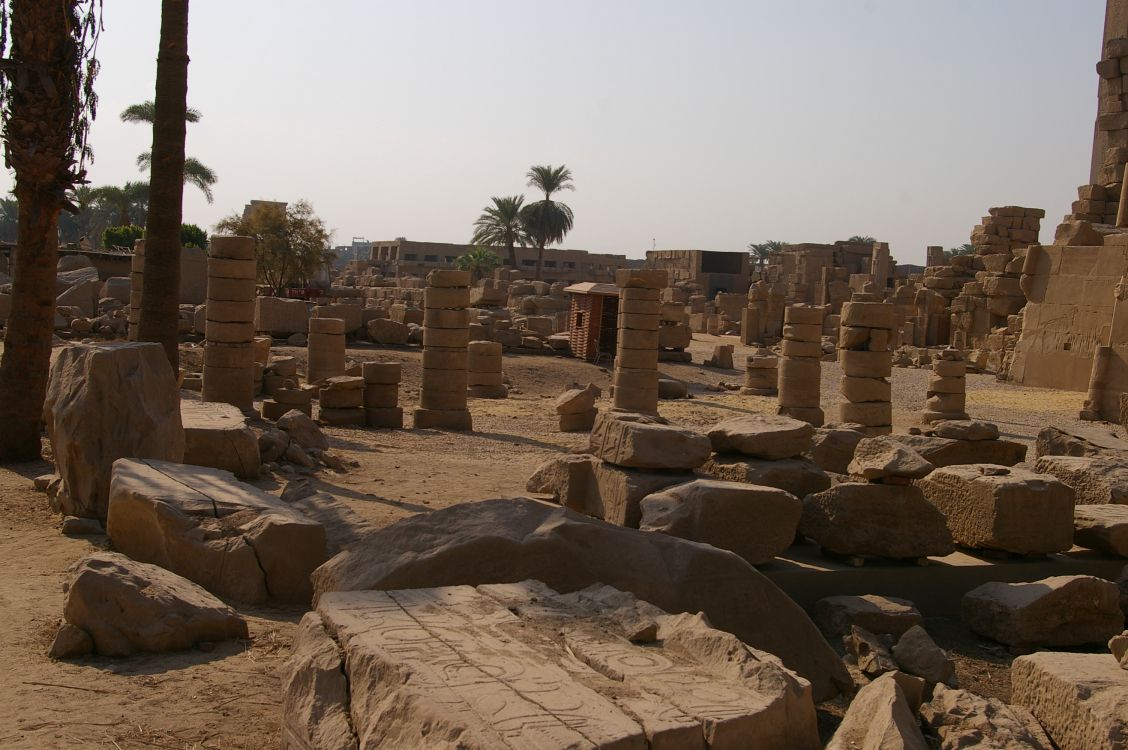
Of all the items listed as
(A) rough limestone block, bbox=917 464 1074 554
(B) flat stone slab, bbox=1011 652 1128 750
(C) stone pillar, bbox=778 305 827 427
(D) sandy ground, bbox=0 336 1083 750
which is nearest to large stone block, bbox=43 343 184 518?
(D) sandy ground, bbox=0 336 1083 750

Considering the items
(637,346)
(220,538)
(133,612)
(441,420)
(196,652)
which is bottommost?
(441,420)

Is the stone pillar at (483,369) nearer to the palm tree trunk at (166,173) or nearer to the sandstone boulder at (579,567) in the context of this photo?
the palm tree trunk at (166,173)

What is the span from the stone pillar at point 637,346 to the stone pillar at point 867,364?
11.4 ft

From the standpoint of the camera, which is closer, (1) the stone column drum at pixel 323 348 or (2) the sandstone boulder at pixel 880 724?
(2) the sandstone boulder at pixel 880 724

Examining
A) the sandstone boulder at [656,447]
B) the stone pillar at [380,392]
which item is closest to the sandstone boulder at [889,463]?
the sandstone boulder at [656,447]

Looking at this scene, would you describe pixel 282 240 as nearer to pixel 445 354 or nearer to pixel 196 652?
pixel 445 354

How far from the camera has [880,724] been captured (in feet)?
12.1

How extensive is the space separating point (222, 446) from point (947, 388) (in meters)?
12.8

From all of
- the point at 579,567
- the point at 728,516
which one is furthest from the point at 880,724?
the point at 728,516

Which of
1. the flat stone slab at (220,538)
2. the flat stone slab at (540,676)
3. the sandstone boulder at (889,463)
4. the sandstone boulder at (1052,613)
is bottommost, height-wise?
the sandstone boulder at (1052,613)

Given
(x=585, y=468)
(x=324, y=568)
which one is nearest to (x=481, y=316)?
(x=585, y=468)

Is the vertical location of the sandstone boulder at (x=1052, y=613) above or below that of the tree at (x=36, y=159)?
below

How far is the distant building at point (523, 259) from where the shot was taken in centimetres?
5497

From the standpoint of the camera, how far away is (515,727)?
10.0ft
